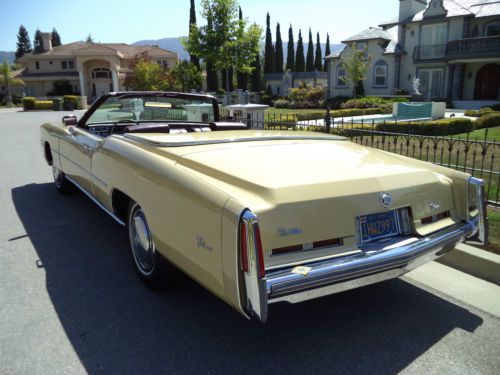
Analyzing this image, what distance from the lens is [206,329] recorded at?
121 inches

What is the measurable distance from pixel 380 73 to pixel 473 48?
682 centimetres

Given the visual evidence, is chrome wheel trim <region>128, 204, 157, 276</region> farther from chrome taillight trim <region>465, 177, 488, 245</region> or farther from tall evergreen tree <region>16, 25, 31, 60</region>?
tall evergreen tree <region>16, 25, 31, 60</region>

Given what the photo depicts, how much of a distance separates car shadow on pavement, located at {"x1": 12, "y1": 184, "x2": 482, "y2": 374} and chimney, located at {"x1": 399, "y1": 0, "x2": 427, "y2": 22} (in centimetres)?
3448

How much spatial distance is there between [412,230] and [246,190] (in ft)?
3.89

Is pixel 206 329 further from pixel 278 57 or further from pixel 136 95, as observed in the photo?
pixel 278 57

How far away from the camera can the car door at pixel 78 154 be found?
15.1ft

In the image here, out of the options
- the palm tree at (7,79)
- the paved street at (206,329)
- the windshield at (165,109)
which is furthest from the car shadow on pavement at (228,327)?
the palm tree at (7,79)

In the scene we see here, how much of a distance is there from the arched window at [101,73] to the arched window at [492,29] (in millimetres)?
41424

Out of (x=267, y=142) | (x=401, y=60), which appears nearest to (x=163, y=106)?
(x=267, y=142)

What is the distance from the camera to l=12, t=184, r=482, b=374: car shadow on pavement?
271 cm

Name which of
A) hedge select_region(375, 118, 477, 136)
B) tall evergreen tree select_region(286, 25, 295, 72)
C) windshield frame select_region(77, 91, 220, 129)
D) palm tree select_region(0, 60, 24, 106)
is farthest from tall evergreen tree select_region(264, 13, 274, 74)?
windshield frame select_region(77, 91, 220, 129)

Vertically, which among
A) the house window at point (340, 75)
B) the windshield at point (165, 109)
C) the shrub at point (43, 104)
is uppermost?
the house window at point (340, 75)

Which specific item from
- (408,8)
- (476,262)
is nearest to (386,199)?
(476,262)

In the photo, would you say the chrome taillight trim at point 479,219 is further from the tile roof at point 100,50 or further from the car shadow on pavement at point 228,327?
the tile roof at point 100,50
